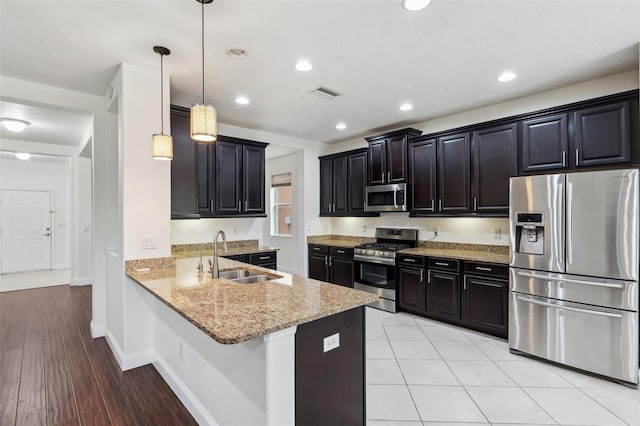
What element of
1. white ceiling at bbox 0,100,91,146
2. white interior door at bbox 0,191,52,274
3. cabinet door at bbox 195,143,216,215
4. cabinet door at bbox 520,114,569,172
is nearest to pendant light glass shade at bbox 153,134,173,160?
cabinet door at bbox 195,143,216,215

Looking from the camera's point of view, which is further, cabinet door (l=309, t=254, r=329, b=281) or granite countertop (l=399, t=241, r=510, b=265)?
cabinet door (l=309, t=254, r=329, b=281)

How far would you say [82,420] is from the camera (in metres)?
A: 2.19

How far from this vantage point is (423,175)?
14.5 feet

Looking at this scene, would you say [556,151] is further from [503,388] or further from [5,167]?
[5,167]

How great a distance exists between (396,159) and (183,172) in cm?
291

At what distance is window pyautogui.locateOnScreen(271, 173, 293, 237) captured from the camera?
23.7ft

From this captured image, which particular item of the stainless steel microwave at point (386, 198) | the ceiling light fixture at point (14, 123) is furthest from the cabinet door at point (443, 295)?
the ceiling light fixture at point (14, 123)

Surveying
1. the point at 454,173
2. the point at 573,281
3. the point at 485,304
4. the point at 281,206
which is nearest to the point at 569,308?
the point at 573,281

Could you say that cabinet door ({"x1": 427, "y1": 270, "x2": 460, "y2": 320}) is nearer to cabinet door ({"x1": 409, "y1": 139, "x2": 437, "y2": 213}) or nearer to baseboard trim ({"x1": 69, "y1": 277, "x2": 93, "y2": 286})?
cabinet door ({"x1": 409, "y1": 139, "x2": 437, "y2": 213})

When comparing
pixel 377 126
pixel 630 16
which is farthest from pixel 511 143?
pixel 377 126

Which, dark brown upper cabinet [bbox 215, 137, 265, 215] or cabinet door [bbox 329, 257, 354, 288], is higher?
dark brown upper cabinet [bbox 215, 137, 265, 215]

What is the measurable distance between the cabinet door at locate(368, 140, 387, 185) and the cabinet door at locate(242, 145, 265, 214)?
171 cm

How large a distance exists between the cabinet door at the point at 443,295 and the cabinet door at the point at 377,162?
64.1 inches

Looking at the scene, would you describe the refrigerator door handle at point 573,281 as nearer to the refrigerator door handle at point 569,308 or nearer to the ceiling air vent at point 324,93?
the refrigerator door handle at point 569,308
